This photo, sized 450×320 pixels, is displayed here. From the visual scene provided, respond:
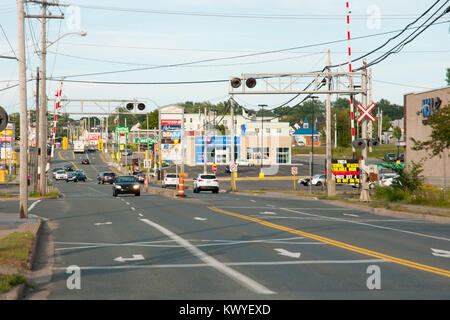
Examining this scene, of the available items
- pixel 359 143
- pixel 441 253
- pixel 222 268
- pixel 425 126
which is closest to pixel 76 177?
pixel 425 126

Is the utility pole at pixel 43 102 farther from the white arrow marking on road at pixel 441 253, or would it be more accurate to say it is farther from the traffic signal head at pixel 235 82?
the white arrow marking on road at pixel 441 253

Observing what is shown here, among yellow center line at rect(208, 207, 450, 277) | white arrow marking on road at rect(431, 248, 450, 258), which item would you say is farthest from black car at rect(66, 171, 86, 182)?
white arrow marking on road at rect(431, 248, 450, 258)

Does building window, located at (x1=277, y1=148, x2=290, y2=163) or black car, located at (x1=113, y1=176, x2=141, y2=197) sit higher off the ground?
building window, located at (x1=277, y1=148, x2=290, y2=163)

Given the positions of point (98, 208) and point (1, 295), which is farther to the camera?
point (98, 208)

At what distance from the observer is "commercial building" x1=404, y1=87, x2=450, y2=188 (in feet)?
170

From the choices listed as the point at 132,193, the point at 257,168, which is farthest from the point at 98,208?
the point at 257,168

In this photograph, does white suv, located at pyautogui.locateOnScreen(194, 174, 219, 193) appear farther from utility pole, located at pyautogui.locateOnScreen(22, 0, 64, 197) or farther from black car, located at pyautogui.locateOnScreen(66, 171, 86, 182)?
black car, located at pyautogui.locateOnScreen(66, 171, 86, 182)

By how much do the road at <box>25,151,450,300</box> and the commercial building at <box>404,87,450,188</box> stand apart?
28.8 meters

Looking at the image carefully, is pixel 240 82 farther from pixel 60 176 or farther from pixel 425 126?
pixel 60 176

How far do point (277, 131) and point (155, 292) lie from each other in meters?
138

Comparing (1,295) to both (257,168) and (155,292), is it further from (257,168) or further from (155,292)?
(257,168)

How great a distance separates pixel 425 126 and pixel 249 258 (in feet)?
148

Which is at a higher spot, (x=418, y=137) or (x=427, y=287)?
(x=418, y=137)
